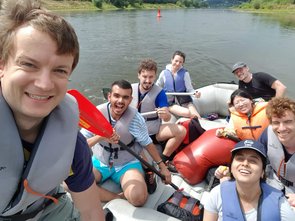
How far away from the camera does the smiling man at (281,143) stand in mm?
2004

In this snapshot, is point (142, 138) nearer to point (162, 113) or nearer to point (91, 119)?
point (91, 119)

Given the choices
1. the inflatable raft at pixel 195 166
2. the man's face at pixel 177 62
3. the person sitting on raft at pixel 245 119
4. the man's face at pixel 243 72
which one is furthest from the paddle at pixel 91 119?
the man's face at pixel 177 62

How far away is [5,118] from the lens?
1043 mm

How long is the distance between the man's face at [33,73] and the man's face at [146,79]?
91.2 inches

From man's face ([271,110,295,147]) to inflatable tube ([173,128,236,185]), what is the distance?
76cm

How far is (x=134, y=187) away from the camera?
91.9 inches

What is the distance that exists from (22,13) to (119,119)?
1.68 m

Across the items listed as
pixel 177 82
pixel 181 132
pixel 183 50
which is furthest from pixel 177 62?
pixel 183 50

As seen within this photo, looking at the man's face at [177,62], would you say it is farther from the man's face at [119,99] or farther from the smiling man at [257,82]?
the man's face at [119,99]

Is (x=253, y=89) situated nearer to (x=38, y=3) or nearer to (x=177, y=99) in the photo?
(x=177, y=99)

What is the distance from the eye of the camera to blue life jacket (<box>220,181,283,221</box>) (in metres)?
1.64

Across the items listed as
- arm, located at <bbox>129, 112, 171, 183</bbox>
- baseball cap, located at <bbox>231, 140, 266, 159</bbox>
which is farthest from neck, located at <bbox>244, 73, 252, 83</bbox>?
baseball cap, located at <bbox>231, 140, 266, 159</bbox>

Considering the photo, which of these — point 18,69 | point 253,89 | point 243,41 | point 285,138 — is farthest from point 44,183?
point 243,41

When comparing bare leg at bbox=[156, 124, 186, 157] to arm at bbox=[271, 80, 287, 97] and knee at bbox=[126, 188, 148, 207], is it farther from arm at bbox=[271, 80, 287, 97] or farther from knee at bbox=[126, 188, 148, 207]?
arm at bbox=[271, 80, 287, 97]
